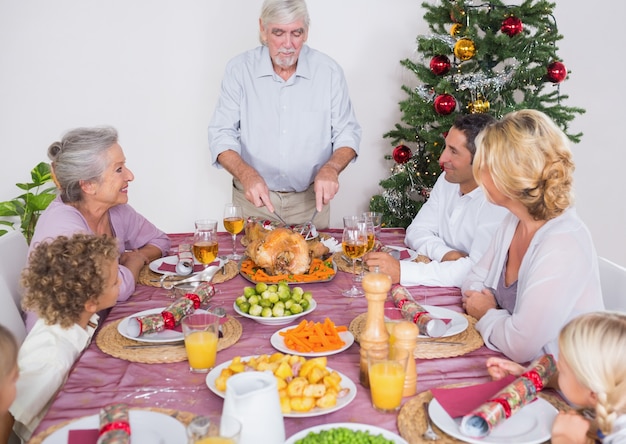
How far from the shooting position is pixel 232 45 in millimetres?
Result: 4055

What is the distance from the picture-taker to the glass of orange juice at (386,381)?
46.4 inches

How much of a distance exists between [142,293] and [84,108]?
2445 mm

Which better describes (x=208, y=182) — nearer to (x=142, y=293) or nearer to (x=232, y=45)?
(x=232, y=45)

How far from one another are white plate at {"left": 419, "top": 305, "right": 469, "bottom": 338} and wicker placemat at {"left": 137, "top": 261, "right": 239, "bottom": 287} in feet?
2.28

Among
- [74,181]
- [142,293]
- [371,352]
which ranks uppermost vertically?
[74,181]

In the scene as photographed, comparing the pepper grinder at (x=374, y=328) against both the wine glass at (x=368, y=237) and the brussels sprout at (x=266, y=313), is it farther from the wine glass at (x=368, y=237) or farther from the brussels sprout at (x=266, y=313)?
the wine glass at (x=368, y=237)

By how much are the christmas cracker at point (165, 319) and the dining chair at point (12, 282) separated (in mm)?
417

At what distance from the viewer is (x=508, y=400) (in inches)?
45.3

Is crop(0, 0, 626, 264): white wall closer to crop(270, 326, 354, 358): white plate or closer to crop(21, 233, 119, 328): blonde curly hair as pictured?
crop(21, 233, 119, 328): blonde curly hair

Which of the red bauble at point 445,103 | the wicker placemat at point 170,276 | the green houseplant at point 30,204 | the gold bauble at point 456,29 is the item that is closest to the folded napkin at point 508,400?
the wicker placemat at point 170,276

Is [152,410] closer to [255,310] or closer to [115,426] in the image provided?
[115,426]

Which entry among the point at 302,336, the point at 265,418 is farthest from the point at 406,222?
the point at 265,418

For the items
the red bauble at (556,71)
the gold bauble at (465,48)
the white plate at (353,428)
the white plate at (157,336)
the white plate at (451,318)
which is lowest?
the white plate at (157,336)

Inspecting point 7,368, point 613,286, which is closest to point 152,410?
point 7,368
